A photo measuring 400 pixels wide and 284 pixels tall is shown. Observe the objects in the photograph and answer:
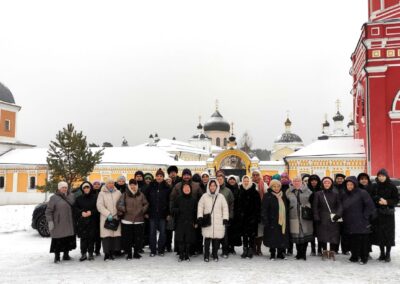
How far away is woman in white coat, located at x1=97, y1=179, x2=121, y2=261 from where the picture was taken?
749 cm

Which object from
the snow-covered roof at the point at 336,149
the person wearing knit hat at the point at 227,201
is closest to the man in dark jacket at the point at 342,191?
the person wearing knit hat at the point at 227,201

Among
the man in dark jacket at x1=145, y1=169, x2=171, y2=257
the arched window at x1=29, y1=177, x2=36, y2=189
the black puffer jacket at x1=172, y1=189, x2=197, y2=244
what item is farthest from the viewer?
the arched window at x1=29, y1=177, x2=36, y2=189

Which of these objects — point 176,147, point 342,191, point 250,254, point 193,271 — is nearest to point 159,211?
point 193,271

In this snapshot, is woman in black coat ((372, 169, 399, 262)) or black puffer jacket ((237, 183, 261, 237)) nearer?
woman in black coat ((372, 169, 399, 262))

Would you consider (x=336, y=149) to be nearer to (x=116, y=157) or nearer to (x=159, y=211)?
(x=116, y=157)

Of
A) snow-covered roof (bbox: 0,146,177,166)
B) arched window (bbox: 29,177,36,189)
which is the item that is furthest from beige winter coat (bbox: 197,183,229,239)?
arched window (bbox: 29,177,36,189)

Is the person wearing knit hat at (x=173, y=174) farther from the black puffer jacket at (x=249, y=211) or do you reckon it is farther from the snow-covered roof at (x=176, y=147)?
the snow-covered roof at (x=176, y=147)

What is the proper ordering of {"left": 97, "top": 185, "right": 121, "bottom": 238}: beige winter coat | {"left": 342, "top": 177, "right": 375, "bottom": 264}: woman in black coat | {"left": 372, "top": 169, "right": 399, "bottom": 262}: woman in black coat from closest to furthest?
{"left": 342, "top": 177, "right": 375, "bottom": 264}: woman in black coat → {"left": 372, "top": 169, "right": 399, "bottom": 262}: woman in black coat → {"left": 97, "top": 185, "right": 121, "bottom": 238}: beige winter coat

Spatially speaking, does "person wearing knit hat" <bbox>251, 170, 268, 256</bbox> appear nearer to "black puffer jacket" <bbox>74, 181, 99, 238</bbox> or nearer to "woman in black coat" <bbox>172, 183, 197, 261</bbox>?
"woman in black coat" <bbox>172, 183, 197, 261</bbox>

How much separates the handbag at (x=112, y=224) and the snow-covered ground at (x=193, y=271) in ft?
2.01

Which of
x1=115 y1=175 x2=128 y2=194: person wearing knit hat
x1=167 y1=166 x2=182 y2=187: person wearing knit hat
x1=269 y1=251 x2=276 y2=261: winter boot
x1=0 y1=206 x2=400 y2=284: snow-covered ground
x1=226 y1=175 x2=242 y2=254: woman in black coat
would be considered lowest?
x1=0 y1=206 x2=400 y2=284: snow-covered ground

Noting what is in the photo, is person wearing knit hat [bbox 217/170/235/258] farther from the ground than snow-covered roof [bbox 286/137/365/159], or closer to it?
closer to it

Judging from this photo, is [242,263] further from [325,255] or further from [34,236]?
[34,236]

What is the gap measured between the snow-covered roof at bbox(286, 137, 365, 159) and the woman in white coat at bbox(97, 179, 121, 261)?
20675 mm
